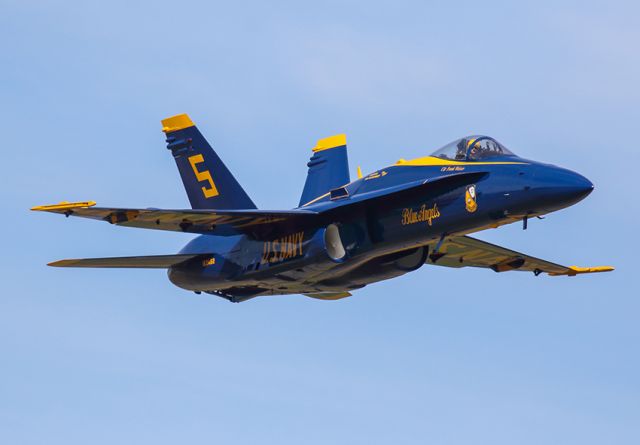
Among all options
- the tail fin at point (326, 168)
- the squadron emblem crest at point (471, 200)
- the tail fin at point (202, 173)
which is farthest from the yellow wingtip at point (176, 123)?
the squadron emblem crest at point (471, 200)

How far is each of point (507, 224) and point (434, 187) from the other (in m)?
1.90

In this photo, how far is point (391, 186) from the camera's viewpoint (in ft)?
106

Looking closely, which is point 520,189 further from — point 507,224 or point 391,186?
point 391,186

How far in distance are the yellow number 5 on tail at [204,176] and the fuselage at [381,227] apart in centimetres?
193

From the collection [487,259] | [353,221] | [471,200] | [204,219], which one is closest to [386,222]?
[353,221]

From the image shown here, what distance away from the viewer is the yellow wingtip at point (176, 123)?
3797 cm

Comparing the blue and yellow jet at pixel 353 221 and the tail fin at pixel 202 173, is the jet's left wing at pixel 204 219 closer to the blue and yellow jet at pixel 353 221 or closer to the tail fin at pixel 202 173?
the blue and yellow jet at pixel 353 221

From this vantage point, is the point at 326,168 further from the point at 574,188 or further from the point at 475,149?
the point at 574,188

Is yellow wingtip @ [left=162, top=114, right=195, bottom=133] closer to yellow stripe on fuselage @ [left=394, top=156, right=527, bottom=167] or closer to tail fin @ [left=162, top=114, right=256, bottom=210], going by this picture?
tail fin @ [left=162, top=114, right=256, bottom=210]

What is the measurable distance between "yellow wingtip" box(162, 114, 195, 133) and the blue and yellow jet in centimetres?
152

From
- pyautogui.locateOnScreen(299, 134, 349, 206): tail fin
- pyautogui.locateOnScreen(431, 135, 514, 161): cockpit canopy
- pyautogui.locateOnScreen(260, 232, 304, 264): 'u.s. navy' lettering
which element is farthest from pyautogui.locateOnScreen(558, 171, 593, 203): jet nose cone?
pyautogui.locateOnScreen(299, 134, 349, 206): tail fin

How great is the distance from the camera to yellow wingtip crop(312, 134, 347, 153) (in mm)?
38031

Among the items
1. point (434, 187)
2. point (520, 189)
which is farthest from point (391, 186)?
point (520, 189)

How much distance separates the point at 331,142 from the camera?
38.2 metres
